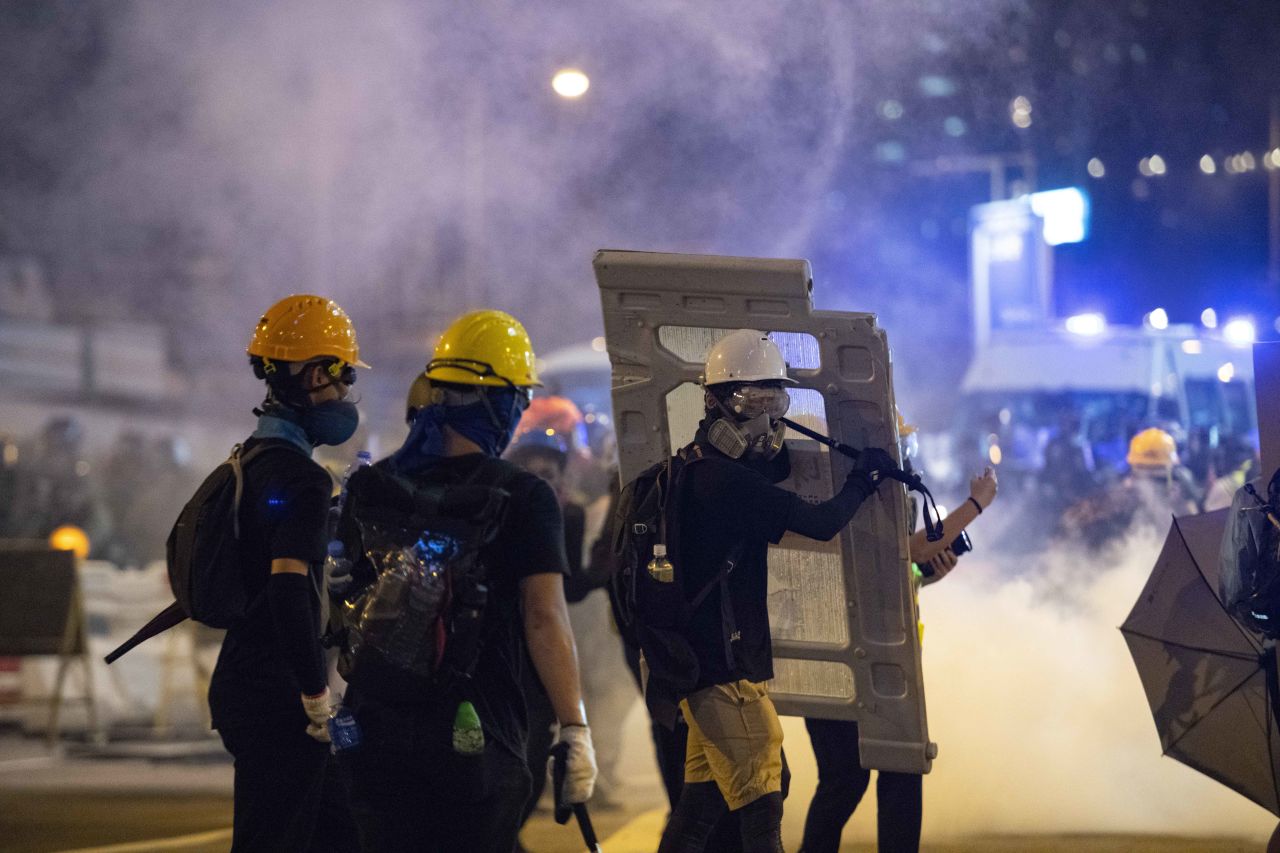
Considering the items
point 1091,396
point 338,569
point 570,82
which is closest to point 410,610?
point 338,569

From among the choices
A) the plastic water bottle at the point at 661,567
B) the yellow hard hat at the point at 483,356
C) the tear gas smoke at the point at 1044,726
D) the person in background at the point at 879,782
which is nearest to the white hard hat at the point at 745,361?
the plastic water bottle at the point at 661,567

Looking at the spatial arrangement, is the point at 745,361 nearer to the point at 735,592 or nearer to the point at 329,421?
the point at 735,592

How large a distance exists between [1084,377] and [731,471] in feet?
41.2

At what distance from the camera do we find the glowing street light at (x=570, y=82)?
1057 cm

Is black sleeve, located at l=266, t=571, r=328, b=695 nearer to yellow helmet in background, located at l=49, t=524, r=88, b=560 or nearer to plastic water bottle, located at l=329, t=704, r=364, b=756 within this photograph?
plastic water bottle, located at l=329, t=704, r=364, b=756

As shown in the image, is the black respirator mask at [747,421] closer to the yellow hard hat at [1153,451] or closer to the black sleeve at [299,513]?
the black sleeve at [299,513]

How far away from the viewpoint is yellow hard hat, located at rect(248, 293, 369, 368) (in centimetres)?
329

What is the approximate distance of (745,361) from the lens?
11.5 feet

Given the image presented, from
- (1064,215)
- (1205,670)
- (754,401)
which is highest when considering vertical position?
(1064,215)

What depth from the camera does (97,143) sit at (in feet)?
33.1

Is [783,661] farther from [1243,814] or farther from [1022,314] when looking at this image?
[1022,314]

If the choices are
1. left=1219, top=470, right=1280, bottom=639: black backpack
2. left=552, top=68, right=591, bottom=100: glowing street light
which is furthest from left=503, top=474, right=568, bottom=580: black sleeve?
left=552, top=68, right=591, bottom=100: glowing street light

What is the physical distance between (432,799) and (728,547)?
1128mm

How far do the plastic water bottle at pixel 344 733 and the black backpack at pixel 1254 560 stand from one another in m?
2.34
